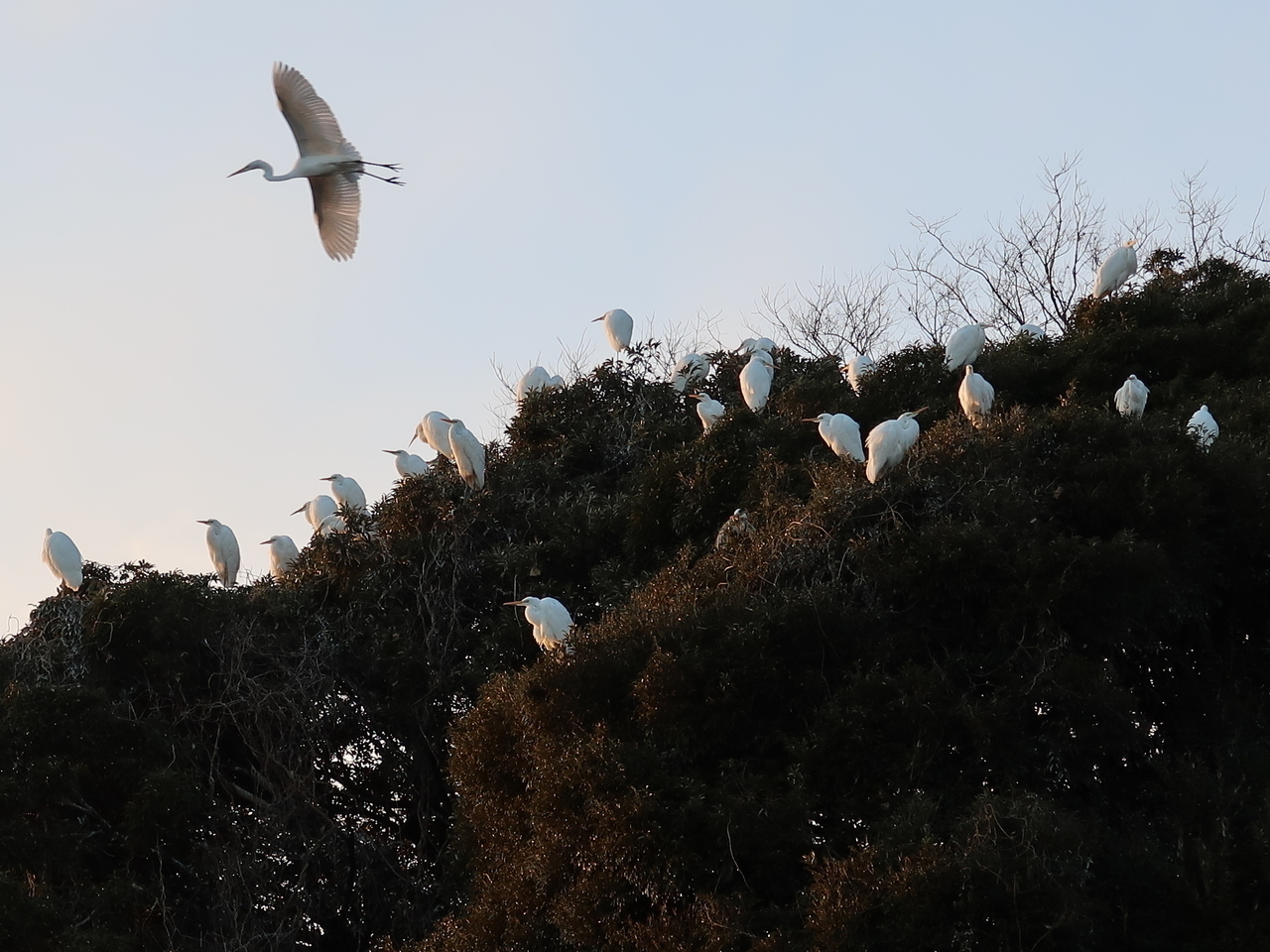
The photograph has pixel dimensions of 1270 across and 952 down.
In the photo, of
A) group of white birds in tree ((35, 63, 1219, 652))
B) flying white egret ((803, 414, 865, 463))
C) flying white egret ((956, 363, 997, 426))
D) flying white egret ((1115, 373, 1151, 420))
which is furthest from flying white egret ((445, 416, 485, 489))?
flying white egret ((1115, 373, 1151, 420))

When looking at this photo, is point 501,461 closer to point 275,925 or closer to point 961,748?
point 275,925

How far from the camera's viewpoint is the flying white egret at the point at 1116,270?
16438 millimetres

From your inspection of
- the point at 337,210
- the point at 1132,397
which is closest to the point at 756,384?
the point at 1132,397

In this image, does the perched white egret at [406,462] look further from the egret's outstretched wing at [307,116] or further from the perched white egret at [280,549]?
the egret's outstretched wing at [307,116]

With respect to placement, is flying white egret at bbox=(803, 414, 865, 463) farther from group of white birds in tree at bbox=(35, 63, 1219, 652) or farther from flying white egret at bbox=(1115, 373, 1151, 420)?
flying white egret at bbox=(1115, 373, 1151, 420)

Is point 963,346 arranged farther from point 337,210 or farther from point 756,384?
point 337,210

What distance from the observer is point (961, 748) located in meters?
9.09

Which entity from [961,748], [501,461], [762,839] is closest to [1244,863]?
[961,748]

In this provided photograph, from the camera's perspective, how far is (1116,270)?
Answer: 16.5 metres

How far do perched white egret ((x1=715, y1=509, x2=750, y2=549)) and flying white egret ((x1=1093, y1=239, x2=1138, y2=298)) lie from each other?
6.72m

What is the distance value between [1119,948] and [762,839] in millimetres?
1930

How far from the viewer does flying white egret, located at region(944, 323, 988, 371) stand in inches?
568

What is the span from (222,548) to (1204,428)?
9684 mm

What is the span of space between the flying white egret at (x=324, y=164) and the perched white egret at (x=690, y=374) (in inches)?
208
